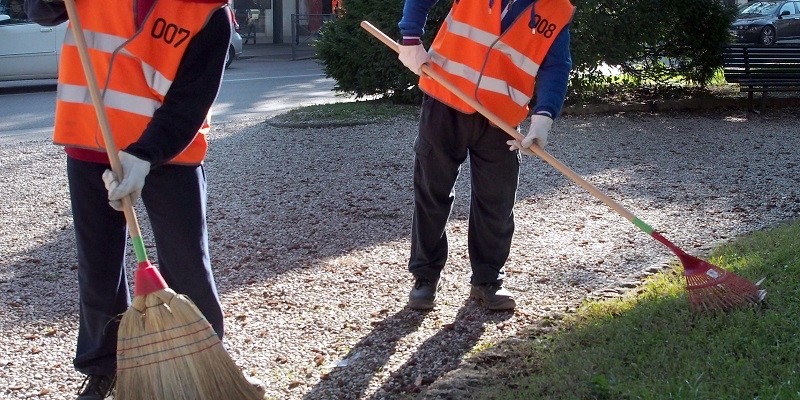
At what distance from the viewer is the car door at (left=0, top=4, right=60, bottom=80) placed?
1447 cm

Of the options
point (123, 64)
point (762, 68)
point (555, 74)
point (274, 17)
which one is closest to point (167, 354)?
point (123, 64)

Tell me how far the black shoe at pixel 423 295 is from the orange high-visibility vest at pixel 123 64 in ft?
5.80

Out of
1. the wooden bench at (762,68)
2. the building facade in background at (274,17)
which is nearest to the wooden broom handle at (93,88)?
the wooden bench at (762,68)

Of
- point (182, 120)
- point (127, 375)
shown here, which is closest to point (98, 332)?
point (127, 375)

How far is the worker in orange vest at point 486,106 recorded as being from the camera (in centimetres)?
414

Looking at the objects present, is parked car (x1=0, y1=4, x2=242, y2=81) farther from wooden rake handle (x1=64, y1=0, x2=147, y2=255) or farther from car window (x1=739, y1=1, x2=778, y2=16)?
car window (x1=739, y1=1, x2=778, y2=16)

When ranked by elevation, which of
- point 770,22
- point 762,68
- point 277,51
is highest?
point 770,22

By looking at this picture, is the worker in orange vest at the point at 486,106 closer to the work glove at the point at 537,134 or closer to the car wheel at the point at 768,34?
the work glove at the point at 537,134

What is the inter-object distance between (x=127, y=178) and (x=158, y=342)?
1.57 feet

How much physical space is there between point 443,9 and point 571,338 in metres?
6.50

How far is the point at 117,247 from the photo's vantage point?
319 cm

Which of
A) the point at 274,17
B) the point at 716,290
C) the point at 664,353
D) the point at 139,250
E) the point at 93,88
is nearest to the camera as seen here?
the point at 93,88

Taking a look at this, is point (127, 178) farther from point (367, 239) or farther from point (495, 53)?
point (367, 239)

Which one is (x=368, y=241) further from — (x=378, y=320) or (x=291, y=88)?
(x=291, y=88)
